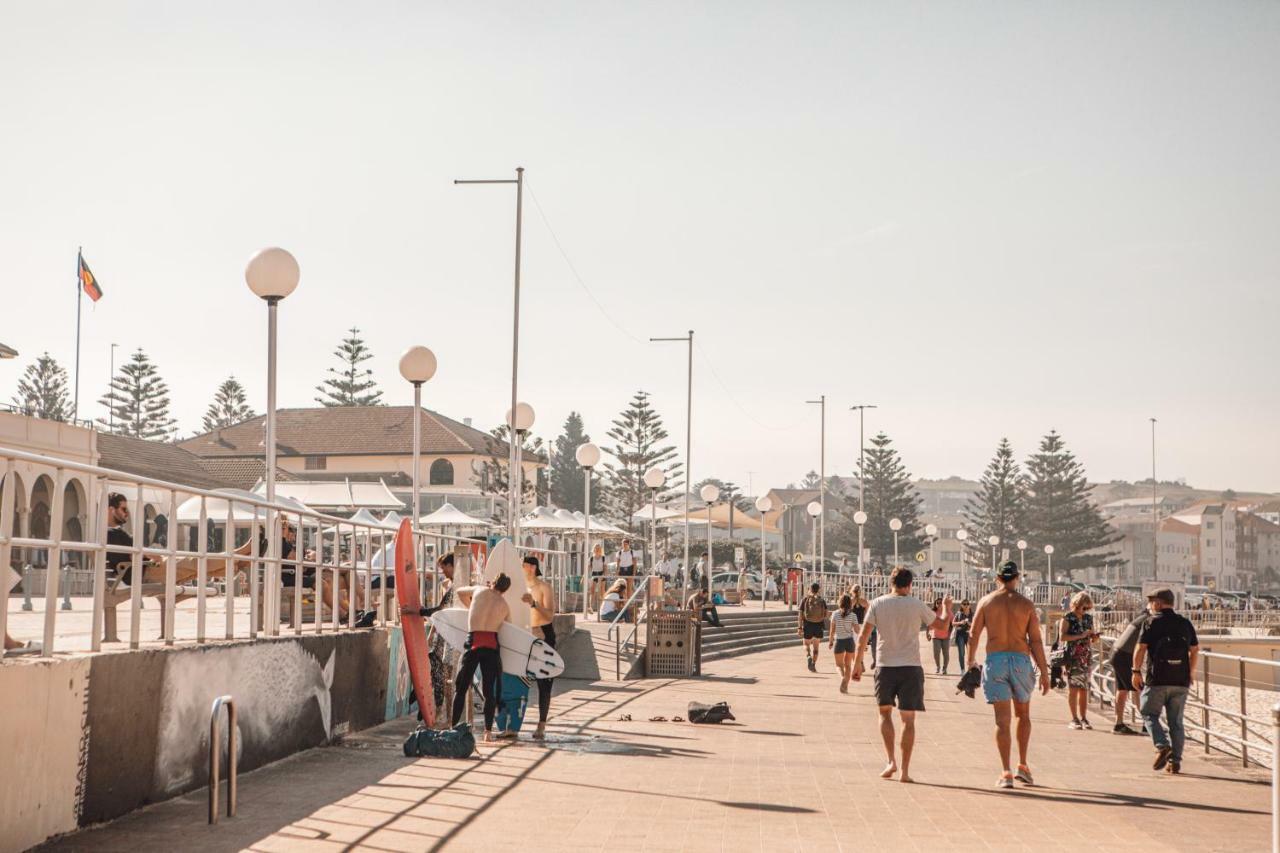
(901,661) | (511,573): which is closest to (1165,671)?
(901,661)

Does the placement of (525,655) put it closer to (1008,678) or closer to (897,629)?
(897,629)

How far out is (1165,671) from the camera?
12.7 meters

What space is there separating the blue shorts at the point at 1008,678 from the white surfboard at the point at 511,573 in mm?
5592

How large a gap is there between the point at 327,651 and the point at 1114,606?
48.4 meters

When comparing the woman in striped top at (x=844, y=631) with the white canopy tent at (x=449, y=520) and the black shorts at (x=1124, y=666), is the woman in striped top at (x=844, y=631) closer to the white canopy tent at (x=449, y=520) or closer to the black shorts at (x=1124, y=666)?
the black shorts at (x=1124, y=666)

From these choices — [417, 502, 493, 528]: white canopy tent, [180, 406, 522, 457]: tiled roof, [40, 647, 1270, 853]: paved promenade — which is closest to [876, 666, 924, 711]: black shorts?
[40, 647, 1270, 853]: paved promenade

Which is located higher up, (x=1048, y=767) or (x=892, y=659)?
(x=892, y=659)

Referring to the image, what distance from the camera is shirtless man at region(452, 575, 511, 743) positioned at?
13.4m

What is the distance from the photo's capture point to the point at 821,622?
28375mm

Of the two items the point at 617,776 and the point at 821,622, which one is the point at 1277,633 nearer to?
the point at 821,622

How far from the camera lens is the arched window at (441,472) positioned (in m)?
76.1

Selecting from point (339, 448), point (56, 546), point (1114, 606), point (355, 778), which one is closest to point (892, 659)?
point (355, 778)

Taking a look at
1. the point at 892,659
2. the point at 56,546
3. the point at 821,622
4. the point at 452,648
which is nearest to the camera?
the point at 56,546

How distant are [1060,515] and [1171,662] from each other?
97.7 m
